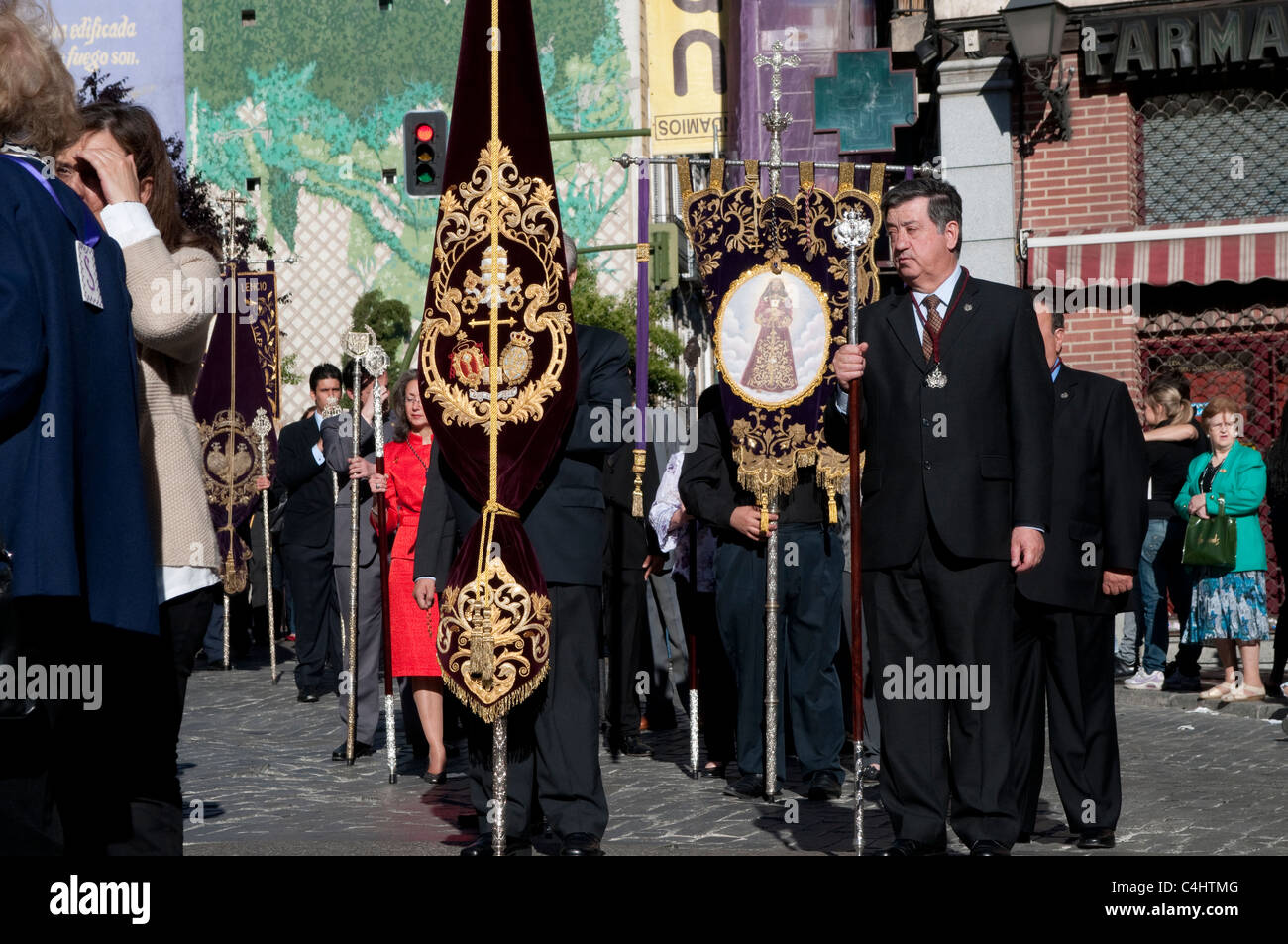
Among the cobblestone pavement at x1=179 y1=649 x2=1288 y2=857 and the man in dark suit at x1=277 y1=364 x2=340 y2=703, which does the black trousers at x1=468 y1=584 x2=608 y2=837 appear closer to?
the cobblestone pavement at x1=179 y1=649 x2=1288 y2=857

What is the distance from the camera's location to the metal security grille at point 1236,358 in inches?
622

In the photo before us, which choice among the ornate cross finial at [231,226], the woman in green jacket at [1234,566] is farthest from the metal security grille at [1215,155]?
the ornate cross finial at [231,226]

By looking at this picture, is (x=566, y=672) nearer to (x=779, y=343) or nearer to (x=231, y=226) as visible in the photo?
(x=779, y=343)

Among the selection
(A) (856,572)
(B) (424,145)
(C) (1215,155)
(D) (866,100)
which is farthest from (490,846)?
(D) (866,100)

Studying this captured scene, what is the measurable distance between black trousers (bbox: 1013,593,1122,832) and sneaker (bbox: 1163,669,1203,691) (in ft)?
20.6

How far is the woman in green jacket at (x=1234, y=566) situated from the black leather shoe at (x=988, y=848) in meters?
6.75

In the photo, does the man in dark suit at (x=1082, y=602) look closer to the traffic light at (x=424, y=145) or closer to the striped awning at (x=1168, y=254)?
the striped awning at (x=1168, y=254)

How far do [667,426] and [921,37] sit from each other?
911 centimetres

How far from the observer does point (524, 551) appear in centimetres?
635

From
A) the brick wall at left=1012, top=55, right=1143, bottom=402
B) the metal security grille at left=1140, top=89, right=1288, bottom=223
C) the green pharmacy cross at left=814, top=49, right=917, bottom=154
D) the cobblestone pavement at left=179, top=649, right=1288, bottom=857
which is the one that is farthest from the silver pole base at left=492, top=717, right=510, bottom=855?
the green pharmacy cross at left=814, top=49, right=917, bottom=154

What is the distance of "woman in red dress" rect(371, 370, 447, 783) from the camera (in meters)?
9.08

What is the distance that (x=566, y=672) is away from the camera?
644 cm
